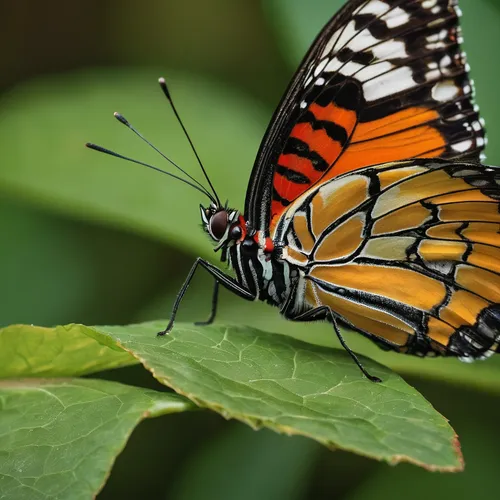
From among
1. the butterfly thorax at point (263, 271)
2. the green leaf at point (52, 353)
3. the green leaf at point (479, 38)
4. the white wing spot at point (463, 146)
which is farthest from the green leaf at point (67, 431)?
the green leaf at point (479, 38)

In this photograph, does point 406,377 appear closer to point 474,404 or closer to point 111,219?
point 474,404

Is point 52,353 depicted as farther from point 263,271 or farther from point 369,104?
point 369,104

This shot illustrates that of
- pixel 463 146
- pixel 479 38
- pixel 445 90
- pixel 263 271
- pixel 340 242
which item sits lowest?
pixel 263 271

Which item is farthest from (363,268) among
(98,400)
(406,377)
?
(98,400)

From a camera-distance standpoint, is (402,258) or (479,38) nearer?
(402,258)

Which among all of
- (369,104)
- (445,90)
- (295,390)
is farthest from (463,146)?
(295,390)

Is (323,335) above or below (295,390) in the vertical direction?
below

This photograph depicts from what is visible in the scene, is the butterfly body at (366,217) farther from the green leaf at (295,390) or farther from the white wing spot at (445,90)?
the green leaf at (295,390)
